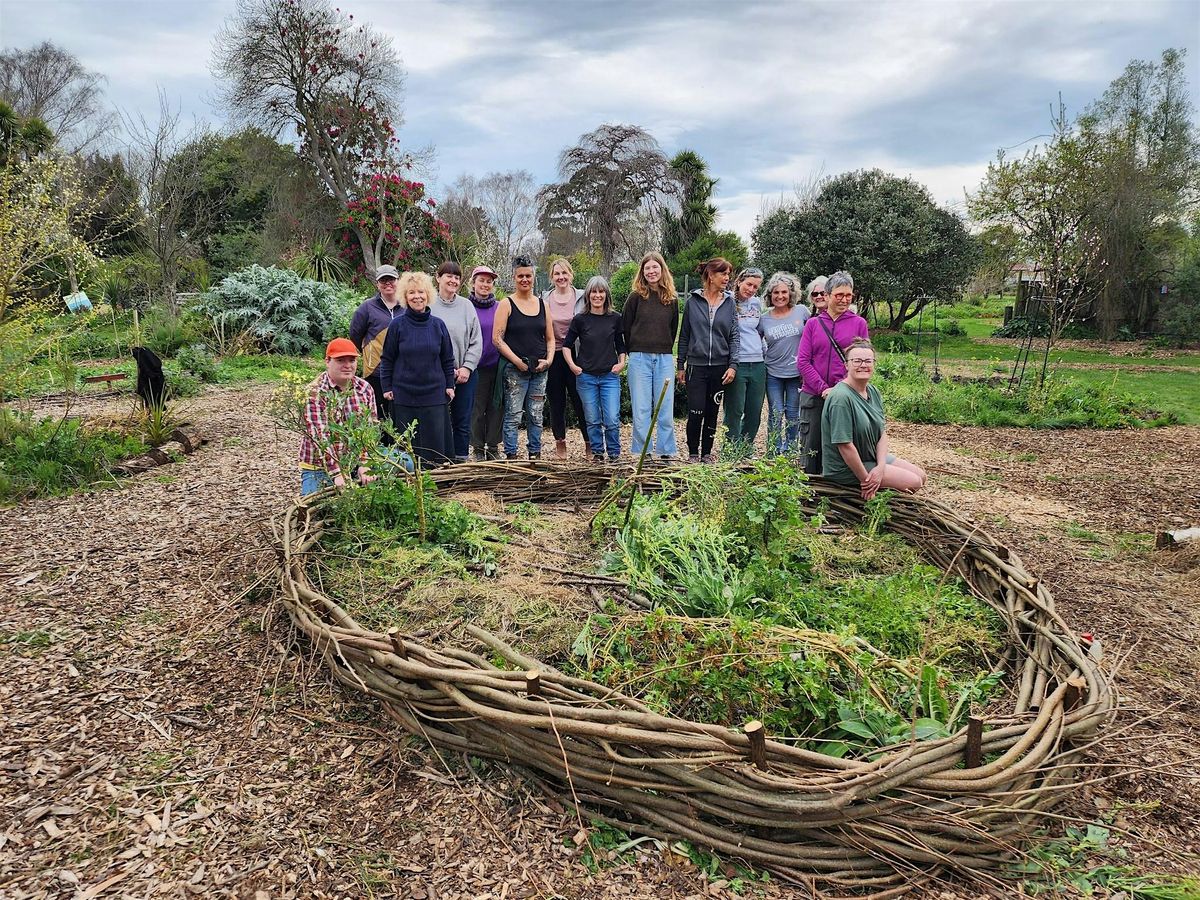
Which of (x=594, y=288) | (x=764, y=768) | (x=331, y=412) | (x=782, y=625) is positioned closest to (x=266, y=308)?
(x=594, y=288)

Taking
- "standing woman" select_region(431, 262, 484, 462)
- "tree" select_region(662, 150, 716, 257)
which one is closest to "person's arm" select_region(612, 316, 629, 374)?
"standing woman" select_region(431, 262, 484, 462)

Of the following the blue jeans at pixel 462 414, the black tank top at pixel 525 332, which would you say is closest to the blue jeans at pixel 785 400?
the black tank top at pixel 525 332

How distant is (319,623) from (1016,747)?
79.9 inches

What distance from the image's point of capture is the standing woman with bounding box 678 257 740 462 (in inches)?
206

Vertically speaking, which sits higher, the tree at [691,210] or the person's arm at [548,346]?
the tree at [691,210]

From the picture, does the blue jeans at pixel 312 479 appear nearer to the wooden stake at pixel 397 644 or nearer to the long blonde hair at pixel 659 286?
the wooden stake at pixel 397 644

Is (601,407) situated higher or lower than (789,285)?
lower

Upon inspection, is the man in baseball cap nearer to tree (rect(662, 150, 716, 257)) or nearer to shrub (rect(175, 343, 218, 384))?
shrub (rect(175, 343, 218, 384))

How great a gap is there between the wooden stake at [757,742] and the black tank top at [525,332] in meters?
→ 4.02

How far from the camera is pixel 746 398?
5.49 metres

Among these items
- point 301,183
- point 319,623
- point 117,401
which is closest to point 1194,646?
point 319,623

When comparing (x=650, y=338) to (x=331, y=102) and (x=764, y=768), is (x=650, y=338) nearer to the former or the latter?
(x=764, y=768)

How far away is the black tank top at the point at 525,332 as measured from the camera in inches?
206

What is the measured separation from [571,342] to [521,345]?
1.32 feet
